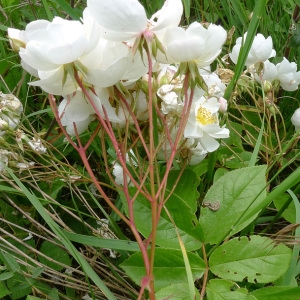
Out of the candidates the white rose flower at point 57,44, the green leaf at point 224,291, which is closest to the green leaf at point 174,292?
the green leaf at point 224,291

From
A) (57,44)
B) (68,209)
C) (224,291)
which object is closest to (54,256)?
(68,209)

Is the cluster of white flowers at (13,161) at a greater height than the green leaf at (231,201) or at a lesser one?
greater

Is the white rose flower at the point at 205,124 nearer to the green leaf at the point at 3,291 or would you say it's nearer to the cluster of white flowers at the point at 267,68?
the cluster of white flowers at the point at 267,68

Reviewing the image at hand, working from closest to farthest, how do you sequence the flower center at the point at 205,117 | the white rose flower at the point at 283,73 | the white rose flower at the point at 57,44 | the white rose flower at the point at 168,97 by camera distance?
the white rose flower at the point at 57,44
the white rose flower at the point at 168,97
the flower center at the point at 205,117
the white rose flower at the point at 283,73

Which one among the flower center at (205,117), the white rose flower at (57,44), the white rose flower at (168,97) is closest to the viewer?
the white rose flower at (57,44)

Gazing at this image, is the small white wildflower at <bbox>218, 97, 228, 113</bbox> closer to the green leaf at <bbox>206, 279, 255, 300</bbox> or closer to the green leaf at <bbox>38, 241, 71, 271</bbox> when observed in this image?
the green leaf at <bbox>206, 279, 255, 300</bbox>

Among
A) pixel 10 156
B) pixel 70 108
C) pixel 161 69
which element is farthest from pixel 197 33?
pixel 10 156

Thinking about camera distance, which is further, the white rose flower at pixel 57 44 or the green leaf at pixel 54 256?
the green leaf at pixel 54 256

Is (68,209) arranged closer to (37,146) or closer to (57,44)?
(37,146)
